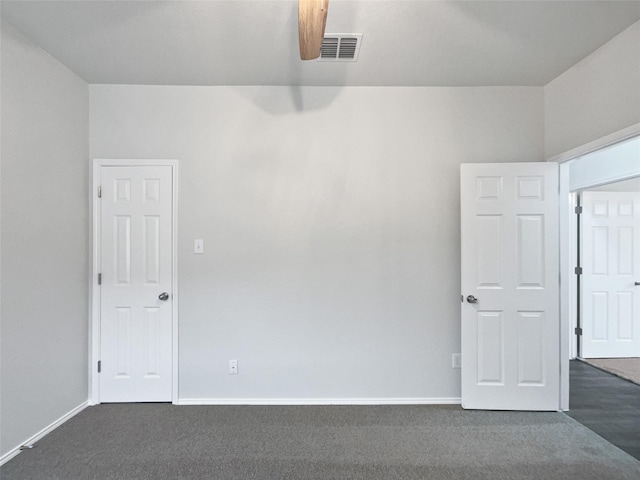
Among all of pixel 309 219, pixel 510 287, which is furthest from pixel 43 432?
pixel 510 287

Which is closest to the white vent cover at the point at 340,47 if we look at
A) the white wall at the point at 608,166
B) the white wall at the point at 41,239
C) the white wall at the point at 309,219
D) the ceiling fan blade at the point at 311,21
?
the white wall at the point at 309,219

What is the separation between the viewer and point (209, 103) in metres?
2.72

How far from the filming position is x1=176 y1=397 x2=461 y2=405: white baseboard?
2.66 meters

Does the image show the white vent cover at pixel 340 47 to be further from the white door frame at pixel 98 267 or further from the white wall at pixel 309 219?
the white door frame at pixel 98 267

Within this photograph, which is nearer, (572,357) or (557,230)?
(557,230)

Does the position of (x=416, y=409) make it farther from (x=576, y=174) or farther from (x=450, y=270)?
(x=576, y=174)

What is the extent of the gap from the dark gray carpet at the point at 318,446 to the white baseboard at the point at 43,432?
0.05 m

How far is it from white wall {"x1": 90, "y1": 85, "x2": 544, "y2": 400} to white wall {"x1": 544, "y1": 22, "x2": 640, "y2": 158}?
0.40 metres

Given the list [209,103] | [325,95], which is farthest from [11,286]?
[325,95]

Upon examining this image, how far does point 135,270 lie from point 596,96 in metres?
3.82

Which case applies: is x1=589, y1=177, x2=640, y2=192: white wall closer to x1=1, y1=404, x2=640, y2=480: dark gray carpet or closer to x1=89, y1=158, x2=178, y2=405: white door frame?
x1=1, y1=404, x2=640, y2=480: dark gray carpet

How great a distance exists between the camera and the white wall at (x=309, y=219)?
2.69 meters

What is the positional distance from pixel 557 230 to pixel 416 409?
1859mm

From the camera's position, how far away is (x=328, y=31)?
80.1 inches
